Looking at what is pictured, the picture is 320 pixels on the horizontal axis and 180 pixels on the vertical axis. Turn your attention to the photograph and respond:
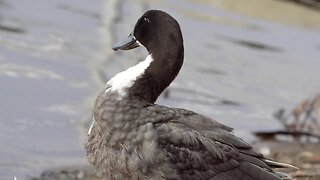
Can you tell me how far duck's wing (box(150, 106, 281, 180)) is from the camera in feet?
17.3

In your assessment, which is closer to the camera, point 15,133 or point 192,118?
point 192,118

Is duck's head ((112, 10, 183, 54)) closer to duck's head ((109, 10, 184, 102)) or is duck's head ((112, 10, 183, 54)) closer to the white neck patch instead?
duck's head ((109, 10, 184, 102))

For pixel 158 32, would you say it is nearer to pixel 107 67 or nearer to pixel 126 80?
pixel 126 80

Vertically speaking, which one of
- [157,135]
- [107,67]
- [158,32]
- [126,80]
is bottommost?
[157,135]

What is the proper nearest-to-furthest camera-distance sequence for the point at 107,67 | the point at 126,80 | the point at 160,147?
the point at 160,147 < the point at 126,80 < the point at 107,67

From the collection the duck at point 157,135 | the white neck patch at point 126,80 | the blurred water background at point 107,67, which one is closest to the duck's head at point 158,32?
the duck at point 157,135

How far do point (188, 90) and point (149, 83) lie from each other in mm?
5441

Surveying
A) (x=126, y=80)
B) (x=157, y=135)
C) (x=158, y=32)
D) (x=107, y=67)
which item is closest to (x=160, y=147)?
(x=157, y=135)

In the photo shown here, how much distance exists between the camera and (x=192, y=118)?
553cm

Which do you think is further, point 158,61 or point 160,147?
point 158,61

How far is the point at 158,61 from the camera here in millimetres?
5562

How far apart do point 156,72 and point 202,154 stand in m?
0.60

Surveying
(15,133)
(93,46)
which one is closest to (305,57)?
(93,46)

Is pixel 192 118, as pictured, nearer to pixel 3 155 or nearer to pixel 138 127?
pixel 138 127
